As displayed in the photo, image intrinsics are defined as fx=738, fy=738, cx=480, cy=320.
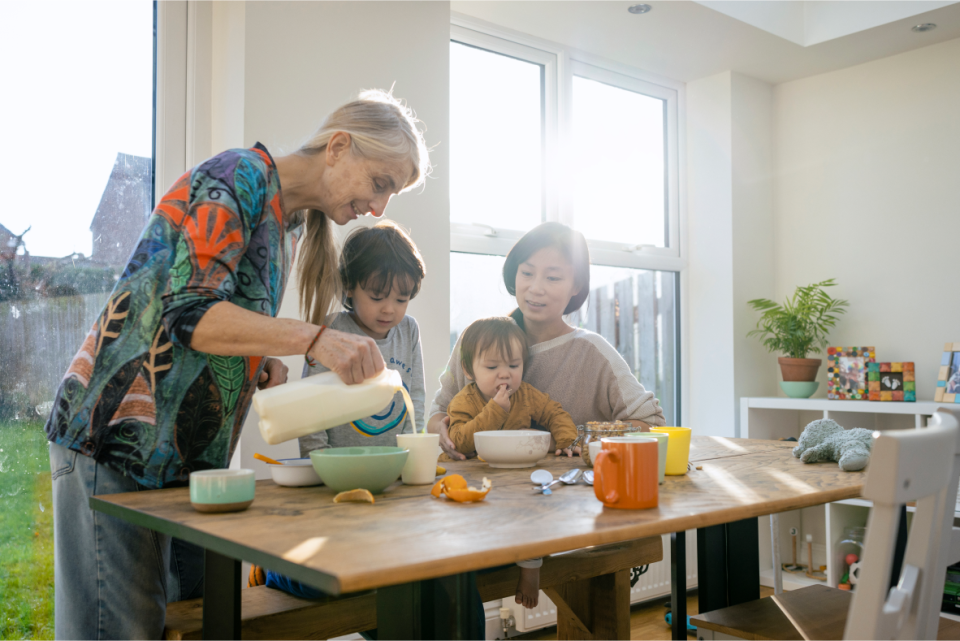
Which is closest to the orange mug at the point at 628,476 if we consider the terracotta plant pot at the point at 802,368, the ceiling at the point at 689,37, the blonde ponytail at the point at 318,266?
the blonde ponytail at the point at 318,266

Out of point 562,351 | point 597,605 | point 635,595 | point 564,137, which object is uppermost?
point 564,137

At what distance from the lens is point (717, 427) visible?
11.8ft

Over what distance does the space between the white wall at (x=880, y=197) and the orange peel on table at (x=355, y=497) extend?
3044 mm

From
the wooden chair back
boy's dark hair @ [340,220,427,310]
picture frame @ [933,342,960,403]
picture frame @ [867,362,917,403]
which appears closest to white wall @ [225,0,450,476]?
boy's dark hair @ [340,220,427,310]

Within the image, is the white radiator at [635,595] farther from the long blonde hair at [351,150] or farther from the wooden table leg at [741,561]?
the long blonde hair at [351,150]

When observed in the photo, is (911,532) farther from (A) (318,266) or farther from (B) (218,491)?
(A) (318,266)

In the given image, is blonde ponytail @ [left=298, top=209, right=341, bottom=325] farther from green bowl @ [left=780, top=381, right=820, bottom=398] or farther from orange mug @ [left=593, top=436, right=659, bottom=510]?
green bowl @ [left=780, top=381, right=820, bottom=398]

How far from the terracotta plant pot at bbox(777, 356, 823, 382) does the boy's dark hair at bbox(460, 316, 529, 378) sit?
212cm

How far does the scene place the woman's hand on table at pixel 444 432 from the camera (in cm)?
153

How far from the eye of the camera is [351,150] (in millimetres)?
1306

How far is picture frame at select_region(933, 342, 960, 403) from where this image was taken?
2.92m

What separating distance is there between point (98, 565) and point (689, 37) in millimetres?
3005

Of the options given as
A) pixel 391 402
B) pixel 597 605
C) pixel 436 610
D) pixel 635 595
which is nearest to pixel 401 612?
pixel 436 610

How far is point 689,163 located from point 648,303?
0.76 meters
